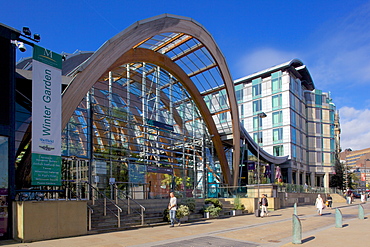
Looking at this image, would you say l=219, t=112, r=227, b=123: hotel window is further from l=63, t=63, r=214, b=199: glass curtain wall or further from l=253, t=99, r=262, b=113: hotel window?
l=253, t=99, r=262, b=113: hotel window

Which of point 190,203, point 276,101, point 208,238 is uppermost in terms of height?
point 276,101

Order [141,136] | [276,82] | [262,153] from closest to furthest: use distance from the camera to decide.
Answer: [141,136] < [262,153] < [276,82]

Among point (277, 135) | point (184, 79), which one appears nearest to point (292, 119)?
point (277, 135)

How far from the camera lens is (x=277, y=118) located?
213 feet

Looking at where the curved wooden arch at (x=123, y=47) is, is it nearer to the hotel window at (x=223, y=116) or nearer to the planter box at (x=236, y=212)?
the hotel window at (x=223, y=116)

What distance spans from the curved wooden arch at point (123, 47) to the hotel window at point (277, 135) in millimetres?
35266

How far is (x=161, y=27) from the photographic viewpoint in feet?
82.6

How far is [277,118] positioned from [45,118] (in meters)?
54.9

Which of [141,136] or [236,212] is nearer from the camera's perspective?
[236,212]

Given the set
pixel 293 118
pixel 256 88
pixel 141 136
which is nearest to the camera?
pixel 141 136

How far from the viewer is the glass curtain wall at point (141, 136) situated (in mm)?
22953

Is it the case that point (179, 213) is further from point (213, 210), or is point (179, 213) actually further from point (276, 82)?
point (276, 82)

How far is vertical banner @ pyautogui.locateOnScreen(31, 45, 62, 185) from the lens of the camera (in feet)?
46.6

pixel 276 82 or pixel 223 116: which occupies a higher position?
pixel 276 82
